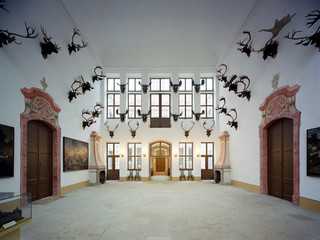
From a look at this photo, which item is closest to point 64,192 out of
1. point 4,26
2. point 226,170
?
point 4,26

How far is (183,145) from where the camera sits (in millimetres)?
19234

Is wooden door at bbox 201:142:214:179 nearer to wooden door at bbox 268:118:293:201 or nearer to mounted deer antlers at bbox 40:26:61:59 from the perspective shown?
wooden door at bbox 268:118:293:201

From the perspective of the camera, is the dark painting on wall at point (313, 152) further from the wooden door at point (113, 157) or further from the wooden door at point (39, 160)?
the wooden door at point (113, 157)

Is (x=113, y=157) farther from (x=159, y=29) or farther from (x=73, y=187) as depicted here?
(x=159, y=29)

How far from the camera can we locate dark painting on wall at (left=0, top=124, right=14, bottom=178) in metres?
7.11

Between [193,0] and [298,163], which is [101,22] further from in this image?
[298,163]

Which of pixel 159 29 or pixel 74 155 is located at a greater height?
pixel 159 29

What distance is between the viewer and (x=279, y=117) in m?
9.84

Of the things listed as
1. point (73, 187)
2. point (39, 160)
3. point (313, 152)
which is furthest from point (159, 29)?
point (313, 152)

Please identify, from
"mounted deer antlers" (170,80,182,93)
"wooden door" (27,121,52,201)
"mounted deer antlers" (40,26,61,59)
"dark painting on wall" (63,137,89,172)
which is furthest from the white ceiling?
"dark painting on wall" (63,137,89,172)

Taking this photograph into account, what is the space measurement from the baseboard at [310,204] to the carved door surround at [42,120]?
10034 millimetres

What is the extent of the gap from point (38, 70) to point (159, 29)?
30.1 ft

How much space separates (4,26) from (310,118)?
35.2 feet

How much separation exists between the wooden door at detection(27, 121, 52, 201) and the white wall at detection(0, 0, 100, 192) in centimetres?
101
